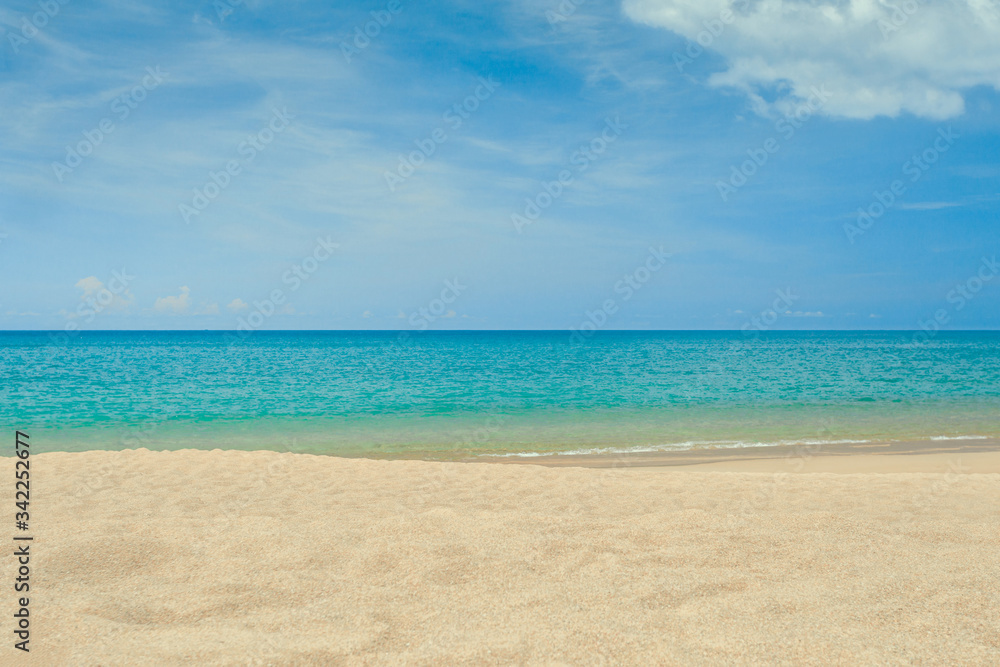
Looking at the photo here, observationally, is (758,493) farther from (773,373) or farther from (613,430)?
(773,373)

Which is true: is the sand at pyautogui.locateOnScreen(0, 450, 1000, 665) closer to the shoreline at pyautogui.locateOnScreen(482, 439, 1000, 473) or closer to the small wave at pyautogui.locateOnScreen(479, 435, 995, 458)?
the shoreline at pyautogui.locateOnScreen(482, 439, 1000, 473)

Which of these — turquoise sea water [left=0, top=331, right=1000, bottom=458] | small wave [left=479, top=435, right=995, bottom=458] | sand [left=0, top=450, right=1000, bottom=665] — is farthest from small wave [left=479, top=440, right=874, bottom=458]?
sand [left=0, top=450, right=1000, bottom=665]

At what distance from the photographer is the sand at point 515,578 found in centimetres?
397

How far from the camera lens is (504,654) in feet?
12.7

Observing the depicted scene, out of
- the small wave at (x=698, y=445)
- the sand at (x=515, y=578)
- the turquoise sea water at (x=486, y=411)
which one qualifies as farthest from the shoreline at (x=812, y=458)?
the sand at (x=515, y=578)

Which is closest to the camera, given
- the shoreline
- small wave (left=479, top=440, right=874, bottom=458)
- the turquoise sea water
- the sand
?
the sand

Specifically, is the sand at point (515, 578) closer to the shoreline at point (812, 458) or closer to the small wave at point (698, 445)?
the shoreline at point (812, 458)

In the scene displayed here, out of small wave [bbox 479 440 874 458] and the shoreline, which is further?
small wave [bbox 479 440 874 458]

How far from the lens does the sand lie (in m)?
3.97

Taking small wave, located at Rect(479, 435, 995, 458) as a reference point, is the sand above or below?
above

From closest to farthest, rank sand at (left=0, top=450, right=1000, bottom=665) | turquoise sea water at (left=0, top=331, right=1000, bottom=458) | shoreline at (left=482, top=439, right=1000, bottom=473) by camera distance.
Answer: sand at (left=0, top=450, right=1000, bottom=665) < shoreline at (left=482, top=439, right=1000, bottom=473) < turquoise sea water at (left=0, top=331, right=1000, bottom=458)

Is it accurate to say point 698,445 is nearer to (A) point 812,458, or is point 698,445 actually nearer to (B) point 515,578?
(A) point 812,458

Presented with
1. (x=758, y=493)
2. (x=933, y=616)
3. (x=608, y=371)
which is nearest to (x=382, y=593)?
(x=933, y=616)

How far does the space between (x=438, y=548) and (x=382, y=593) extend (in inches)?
38.6
